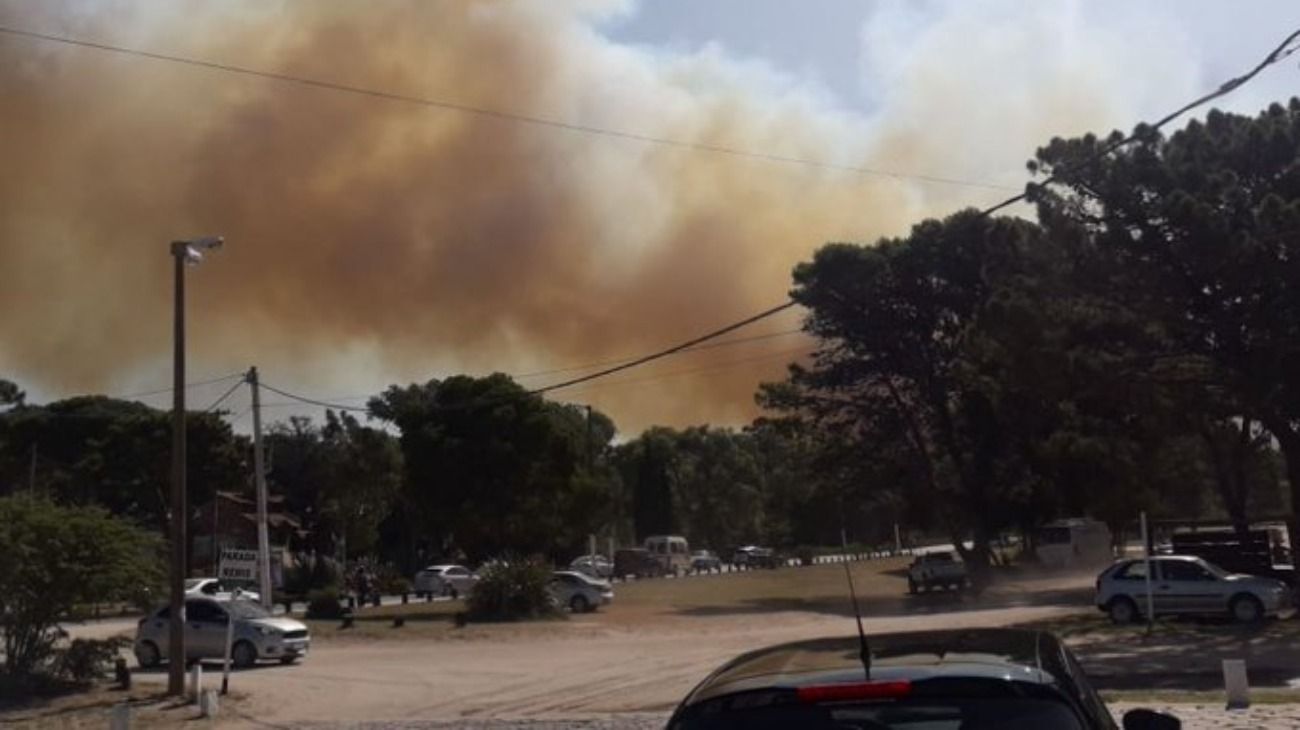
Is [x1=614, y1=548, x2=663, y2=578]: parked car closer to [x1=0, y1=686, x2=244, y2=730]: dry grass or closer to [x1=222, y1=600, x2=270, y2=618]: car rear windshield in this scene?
[x1=222, y1=600, x2=270, y2=618]: car rear windshield

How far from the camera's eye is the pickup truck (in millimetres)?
55781

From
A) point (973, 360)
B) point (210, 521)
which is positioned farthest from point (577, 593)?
point (210, 521)

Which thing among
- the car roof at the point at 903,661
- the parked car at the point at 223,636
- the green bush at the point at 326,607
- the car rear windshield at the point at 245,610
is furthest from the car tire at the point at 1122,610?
the car roof at the point at 903,661

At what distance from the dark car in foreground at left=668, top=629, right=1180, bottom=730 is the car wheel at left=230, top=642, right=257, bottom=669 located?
94.3 feet

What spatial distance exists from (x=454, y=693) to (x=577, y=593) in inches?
968

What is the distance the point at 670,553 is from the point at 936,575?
3564 cm

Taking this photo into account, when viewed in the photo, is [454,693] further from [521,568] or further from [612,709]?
[521,568]

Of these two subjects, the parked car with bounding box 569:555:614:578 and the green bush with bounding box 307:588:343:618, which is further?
the parked car with bounding box 569:555:614:578

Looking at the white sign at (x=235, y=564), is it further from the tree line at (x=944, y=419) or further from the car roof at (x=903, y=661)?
the car roof at (x=903, y=661)

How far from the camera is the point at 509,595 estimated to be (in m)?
44.8

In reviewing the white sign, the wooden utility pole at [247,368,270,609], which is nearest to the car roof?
the white sign

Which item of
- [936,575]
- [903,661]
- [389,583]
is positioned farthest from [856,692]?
[389,583]

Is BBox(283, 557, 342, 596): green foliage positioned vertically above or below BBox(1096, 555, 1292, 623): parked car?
above

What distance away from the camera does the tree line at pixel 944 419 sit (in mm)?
31641
